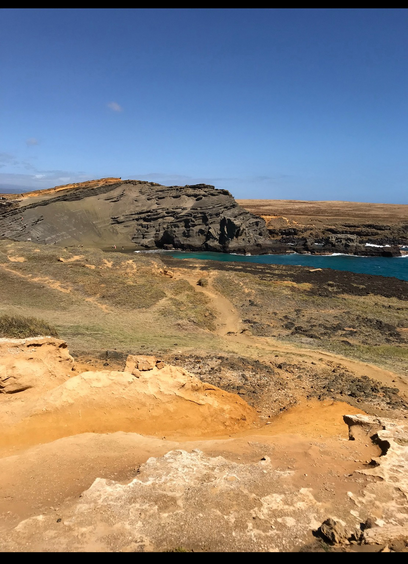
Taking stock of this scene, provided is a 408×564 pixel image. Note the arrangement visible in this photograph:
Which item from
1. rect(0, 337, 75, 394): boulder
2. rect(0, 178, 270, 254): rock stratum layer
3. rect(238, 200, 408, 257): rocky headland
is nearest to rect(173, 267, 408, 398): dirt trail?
rect(0, 337, 75, 394): boulder

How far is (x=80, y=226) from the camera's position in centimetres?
7000

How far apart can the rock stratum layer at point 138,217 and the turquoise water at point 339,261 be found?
388 centimetres

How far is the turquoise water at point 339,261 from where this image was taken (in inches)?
2113

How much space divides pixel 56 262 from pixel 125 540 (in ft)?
106

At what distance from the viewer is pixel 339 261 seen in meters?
61.6

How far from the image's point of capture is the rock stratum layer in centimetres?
6775

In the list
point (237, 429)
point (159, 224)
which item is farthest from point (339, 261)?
point (237, 429)

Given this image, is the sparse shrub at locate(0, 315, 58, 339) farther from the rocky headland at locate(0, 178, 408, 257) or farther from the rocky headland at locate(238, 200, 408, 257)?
the rocky headland at locate(238, 200, 408, 257)

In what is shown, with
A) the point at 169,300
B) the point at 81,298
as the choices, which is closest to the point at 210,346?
the point at 169,300

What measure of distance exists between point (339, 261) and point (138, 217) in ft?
137

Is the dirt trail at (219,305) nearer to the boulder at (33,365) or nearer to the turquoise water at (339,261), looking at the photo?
the boulder at (33,365)

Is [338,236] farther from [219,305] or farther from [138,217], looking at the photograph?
[219,305]

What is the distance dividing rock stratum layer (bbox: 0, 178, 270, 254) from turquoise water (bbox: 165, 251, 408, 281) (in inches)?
153
